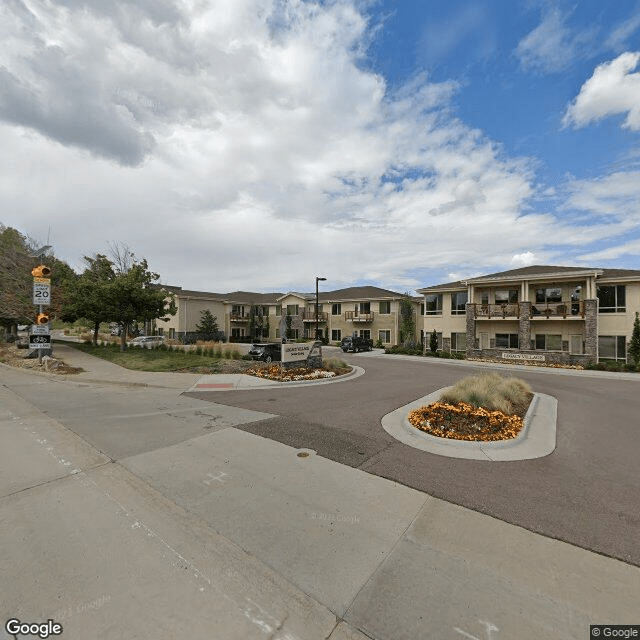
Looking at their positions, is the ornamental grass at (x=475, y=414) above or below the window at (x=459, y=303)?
below

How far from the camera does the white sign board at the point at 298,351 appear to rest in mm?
16814

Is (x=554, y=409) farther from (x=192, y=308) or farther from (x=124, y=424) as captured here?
(x=192, y=308)

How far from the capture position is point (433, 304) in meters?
31.5

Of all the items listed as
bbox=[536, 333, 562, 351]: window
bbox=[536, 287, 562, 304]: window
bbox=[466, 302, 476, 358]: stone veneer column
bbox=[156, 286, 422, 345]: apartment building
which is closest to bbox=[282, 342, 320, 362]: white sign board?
bbox=[156, 286, 422, 345]: apartment building

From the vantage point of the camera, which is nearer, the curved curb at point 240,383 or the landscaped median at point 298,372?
the curved curb at point 240,383

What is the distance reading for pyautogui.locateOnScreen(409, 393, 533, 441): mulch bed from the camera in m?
7.66

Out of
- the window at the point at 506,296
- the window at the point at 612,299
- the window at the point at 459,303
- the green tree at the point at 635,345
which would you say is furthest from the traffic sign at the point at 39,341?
the window at the point at 612,299

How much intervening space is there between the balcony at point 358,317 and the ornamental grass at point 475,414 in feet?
89.7

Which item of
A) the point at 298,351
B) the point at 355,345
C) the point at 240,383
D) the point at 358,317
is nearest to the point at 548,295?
the point at 355,345

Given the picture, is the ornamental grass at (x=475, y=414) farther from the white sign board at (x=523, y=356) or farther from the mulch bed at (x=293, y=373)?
the white sign board at (x=523, y=356)

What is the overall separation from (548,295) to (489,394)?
20716 millimetres

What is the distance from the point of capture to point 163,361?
65.8 ft

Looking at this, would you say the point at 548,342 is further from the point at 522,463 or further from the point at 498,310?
the point at 522,463

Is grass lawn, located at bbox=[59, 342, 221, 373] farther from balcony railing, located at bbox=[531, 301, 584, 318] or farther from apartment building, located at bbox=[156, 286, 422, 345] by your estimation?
balcony railing, located at bbox=[531, 301, 584, 318]
